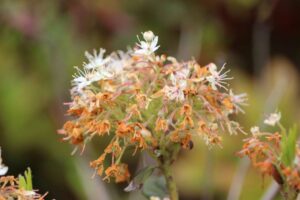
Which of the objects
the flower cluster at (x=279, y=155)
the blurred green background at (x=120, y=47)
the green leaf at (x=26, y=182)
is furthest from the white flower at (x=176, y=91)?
the blurred green background at (x=120, y=47)

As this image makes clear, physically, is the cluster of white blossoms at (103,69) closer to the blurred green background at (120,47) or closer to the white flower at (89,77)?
the white flower at (89,77)

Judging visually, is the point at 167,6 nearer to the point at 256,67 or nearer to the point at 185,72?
the point at 256,67

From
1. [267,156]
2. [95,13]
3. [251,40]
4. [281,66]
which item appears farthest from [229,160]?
[267,156]

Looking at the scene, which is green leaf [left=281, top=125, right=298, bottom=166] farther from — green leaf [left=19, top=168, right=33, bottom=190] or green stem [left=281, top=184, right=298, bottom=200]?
green leaf [left=19, top=168, right=33, bottom=190]

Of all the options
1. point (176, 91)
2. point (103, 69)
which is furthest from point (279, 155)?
point (103, 69)

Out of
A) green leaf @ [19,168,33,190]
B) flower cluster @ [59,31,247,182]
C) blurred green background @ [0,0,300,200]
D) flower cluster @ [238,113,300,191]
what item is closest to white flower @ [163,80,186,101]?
flower cluster @ [59,31,247,182]

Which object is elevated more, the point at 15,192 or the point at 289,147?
the point at 289,147

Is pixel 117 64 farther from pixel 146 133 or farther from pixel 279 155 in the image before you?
pixel 279 155

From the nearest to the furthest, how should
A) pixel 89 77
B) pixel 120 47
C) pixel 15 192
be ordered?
pixel 15 192 → pixel 89 77 → pixel 120 47
